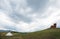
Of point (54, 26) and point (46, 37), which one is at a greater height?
point (54, 26)

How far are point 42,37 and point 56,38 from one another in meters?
7.68

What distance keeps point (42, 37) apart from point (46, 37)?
7.81 feet

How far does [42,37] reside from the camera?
73.0m

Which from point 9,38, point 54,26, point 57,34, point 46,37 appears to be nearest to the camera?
point 9,38

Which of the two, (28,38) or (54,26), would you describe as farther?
(54,26)

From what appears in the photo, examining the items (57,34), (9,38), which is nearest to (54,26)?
(57,34)

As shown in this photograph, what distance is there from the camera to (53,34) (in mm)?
76375

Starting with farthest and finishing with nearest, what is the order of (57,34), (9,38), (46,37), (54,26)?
(54,26) < (57,34) < (46,37) < (9,38)

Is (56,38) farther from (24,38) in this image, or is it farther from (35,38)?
(24,38)

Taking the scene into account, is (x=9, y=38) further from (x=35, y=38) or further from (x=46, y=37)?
(x=46, y=37)

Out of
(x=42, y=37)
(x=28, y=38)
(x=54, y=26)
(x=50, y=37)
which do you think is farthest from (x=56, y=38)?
(x=54, y=26)

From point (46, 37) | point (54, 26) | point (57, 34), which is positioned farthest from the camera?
point (54, 26)

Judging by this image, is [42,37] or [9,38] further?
[42,37]

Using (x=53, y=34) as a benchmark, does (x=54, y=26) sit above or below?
above
